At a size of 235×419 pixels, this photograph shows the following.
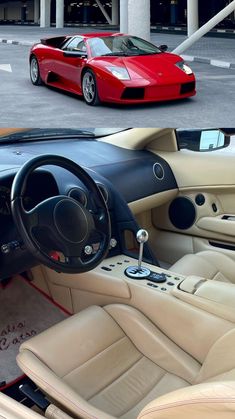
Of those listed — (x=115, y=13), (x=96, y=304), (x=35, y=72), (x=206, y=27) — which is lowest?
(x=96, y=304)

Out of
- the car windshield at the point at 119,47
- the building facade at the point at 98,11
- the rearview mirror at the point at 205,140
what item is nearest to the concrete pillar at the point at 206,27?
the car windshield at the point at 119,47

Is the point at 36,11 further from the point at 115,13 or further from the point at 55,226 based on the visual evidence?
the point at 55,226

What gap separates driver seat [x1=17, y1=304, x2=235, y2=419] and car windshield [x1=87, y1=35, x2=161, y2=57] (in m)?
5.24

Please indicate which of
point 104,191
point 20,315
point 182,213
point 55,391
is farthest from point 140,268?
point 182,213

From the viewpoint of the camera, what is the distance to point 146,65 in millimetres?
7082

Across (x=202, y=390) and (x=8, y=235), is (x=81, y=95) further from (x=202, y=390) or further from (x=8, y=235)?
(x=202, y=390)

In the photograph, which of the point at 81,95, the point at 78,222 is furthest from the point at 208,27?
the point at 78,222

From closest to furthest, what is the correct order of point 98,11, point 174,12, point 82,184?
1. point 82,184
2. point 174,12
3. point 98,11

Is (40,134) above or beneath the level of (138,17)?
beneath

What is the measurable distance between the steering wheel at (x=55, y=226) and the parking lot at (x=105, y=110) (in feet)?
13.7

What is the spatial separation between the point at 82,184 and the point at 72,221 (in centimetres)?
34

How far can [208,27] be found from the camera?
13.3 metres

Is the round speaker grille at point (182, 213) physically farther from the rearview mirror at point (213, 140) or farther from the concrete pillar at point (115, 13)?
the concrete pillar at point (115, 13)

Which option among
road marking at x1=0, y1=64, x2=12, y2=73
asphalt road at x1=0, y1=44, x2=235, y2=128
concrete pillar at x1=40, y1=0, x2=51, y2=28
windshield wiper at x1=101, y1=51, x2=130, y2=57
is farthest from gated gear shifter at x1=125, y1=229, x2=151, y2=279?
concrete pillar at x1=40, y1=0, x2=51, y2=28
